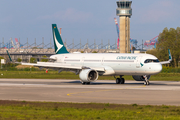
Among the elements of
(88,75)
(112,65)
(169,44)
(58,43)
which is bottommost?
(88,75)

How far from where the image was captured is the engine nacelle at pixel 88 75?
41.2 metres

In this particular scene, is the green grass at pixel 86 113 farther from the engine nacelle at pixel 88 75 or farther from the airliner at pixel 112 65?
the engine nacelle at pixel 88 75

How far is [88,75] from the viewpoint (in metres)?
41.5

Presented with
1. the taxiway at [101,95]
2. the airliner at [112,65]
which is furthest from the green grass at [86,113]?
the airliner at [112,65]

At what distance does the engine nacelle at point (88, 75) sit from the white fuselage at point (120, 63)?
1702 millimetres

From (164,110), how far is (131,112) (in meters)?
2.25

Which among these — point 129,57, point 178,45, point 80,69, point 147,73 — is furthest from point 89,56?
point 178,45

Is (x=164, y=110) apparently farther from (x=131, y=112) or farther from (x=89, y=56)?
(x=89, y=56)

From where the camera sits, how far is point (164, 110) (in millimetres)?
17859

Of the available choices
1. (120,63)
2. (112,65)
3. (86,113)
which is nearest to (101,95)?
(86,113)

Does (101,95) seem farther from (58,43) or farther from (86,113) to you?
(58,43)

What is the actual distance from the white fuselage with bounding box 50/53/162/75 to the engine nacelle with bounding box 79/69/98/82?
1702 millimetres

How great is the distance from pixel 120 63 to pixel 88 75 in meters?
4.67


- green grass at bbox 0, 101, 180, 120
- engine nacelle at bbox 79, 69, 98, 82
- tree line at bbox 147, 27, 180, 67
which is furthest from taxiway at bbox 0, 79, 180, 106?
tree line at bbox 147, 27, 180, 67
